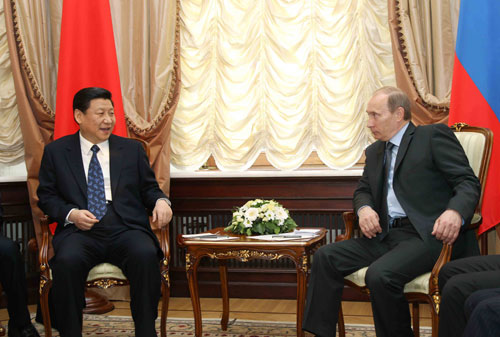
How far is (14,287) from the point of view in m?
3.69

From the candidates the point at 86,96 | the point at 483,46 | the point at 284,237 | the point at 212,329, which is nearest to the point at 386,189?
the point at 284,237

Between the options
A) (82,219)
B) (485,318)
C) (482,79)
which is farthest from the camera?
(482,79)

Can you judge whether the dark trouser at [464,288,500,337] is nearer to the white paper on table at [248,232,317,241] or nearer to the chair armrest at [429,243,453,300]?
the chair armrest at [429,243,453,300]

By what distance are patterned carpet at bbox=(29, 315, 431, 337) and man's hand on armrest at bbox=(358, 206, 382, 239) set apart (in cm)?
88

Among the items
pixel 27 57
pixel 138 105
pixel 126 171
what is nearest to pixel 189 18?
pixel 138 105

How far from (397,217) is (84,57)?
8.48ft

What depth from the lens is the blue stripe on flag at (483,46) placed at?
3742mm

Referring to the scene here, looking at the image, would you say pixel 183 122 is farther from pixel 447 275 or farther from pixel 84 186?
pixel 447 275

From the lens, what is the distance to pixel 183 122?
16.6 feet

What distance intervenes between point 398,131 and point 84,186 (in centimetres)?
192

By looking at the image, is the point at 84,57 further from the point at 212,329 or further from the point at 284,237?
the point at 212,329

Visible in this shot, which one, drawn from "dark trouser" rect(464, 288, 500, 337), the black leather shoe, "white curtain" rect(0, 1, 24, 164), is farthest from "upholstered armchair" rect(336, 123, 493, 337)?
"white curtain" rect(0, 1, 24, 164)

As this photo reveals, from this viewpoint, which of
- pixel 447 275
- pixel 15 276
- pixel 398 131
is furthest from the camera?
pixel 15 276

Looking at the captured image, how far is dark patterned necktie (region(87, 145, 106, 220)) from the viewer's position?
3.69m
